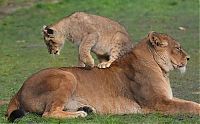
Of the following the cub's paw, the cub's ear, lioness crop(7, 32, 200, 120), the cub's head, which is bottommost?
the cub's paw

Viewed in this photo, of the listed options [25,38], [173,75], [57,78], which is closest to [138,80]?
[57,78]

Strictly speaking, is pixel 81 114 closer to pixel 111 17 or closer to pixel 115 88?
pixel 115 88

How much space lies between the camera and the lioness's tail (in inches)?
297

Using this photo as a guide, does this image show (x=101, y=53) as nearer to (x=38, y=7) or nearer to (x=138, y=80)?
(x=138, y=80)

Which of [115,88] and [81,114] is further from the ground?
[115,88]

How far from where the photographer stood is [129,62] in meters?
8.34

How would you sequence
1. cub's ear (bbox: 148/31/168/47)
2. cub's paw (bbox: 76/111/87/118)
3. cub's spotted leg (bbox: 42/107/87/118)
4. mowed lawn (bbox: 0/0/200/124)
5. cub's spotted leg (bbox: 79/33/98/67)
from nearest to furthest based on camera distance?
cub's spotted leg (bbox: 42/107/87/118) → cub's paw (bbox: 76/111/87/118) → mowed lawn (bbox: 0/0/200/124) → cub's ear (bbox: 148/31/168/47) → cub's spotted leg (bbox: 79/33/98/67)

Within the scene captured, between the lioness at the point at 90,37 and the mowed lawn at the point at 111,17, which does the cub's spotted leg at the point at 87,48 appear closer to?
the lioness at the point at 90,37

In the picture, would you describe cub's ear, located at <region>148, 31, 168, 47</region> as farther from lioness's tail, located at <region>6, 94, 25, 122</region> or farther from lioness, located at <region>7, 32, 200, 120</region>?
lioness's tail, located at <region>6, 94, 25, 122</region>

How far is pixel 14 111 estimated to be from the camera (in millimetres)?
7648

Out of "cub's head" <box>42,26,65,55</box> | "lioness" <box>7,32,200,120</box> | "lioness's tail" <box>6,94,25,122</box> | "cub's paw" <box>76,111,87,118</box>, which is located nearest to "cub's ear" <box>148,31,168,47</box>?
"lioness" <box>7,32,200,120</box>

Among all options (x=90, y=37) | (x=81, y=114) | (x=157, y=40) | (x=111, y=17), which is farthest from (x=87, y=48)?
(x=111, y=17)

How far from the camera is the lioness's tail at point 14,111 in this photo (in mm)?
7555

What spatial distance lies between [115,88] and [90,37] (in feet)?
6.94
